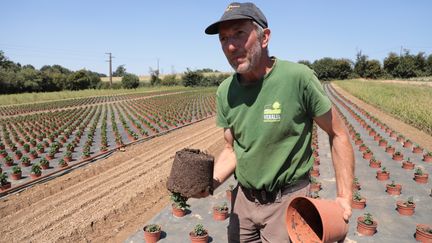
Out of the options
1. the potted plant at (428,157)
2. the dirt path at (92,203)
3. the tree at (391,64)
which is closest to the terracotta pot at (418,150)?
the potted plant at (428,157)

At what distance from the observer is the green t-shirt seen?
2.13 meters

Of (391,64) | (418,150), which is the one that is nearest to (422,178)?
(418,150)

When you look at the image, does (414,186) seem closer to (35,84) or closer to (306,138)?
(306,138)

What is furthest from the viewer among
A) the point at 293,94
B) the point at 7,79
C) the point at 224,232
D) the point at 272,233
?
the point at 7,79

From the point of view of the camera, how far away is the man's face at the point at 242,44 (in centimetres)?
215

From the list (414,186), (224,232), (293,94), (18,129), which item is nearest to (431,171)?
(414,186)

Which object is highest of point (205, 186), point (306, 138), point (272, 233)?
point (306, 138)

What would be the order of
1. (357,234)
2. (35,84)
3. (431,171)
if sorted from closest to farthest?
(357,234)
(431,171)
(35,84)

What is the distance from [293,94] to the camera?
7.02ft

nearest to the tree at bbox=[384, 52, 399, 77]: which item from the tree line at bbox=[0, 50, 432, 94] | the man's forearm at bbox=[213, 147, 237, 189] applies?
the tree line at bbox=[0, 50, 432, 94]

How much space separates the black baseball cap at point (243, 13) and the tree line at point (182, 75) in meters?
45.4

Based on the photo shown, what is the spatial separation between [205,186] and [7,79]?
49194mm

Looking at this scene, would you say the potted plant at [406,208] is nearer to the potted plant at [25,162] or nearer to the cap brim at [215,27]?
the cap brim at [215,27]

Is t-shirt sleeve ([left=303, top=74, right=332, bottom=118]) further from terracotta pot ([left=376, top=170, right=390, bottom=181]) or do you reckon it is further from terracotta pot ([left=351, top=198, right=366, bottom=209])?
terracotta pot ([left=376, top=170, right=390, bottom=181])
